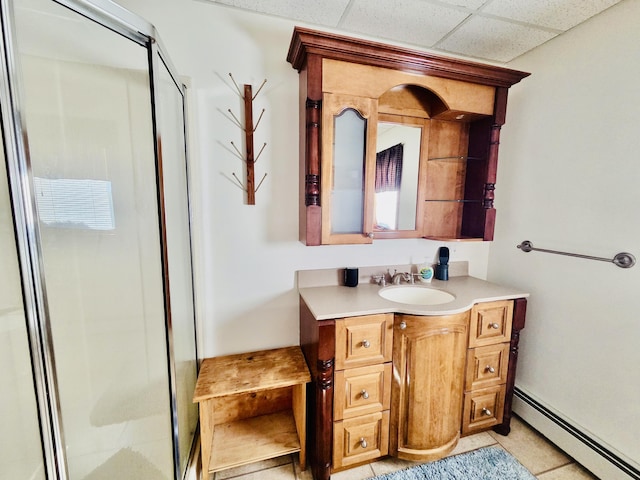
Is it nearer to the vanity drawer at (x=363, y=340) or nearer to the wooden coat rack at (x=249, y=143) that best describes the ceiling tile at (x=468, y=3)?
the wooden coat rack at (x=249, y=143)

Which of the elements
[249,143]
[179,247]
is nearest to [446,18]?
[249,143]

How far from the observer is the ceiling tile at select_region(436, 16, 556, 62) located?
4.51 feet

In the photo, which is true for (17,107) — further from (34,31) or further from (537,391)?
(537,391)

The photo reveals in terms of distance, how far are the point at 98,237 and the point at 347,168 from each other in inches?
42.0

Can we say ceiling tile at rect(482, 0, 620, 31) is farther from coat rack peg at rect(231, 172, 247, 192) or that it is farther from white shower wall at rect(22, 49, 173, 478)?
white shower wall at rect(22, 49, 173, 478)

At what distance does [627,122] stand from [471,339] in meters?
1.21

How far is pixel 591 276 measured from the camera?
1.29 meters

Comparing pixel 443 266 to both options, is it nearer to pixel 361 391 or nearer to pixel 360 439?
pixel 361 391

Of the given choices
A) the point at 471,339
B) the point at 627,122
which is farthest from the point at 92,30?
the point at 627,122

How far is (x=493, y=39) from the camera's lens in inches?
58.7

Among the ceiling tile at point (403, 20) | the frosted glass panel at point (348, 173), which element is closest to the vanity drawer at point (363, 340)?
the frosted glass panel at point (348, 173)

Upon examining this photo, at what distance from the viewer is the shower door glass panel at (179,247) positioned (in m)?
0.99

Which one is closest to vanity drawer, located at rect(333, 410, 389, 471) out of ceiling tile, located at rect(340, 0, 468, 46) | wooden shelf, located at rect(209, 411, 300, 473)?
wooden shelf, located at rect(209, 411, 300, 473)

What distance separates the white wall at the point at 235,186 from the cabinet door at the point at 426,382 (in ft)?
1.96
